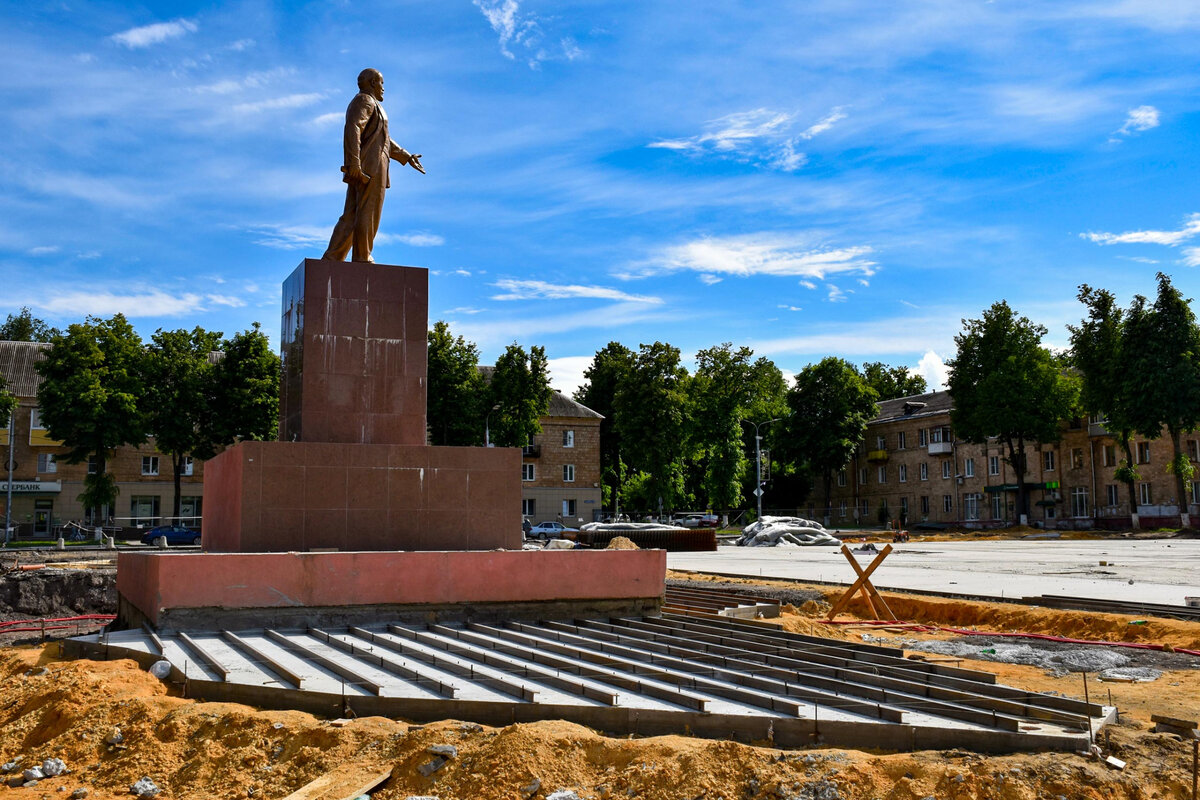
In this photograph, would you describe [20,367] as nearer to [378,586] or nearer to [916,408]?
[378,586]

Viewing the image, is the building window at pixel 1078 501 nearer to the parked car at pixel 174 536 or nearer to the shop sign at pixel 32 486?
the parked car at pixel 174 536

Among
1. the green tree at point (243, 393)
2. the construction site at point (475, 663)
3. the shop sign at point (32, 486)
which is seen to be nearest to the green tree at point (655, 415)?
the green tree at point (243, 393)

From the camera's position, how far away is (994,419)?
5953cm

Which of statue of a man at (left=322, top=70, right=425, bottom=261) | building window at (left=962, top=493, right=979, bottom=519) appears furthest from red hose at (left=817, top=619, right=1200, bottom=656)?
building window at (left=962, top=493, right=979, bottom=519)

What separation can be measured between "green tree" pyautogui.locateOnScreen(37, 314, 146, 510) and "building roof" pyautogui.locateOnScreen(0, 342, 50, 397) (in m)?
8.90

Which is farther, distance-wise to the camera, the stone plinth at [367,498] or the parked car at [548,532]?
the parked car at [548,532]

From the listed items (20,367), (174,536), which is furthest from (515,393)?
(20,367)

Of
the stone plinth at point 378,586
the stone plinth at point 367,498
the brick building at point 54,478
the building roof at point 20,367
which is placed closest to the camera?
the stone plinth at point 378,586

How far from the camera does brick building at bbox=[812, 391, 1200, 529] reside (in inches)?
2251

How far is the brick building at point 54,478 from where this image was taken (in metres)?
52.4

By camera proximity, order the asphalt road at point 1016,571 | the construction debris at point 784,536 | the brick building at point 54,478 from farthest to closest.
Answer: the brick building at point 54,478 → the construction debris at point 784,536 → the asphalt road at point 1016,571

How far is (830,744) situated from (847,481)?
74.6 metres

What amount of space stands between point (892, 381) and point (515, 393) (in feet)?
180

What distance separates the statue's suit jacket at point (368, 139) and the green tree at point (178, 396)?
37.7m
